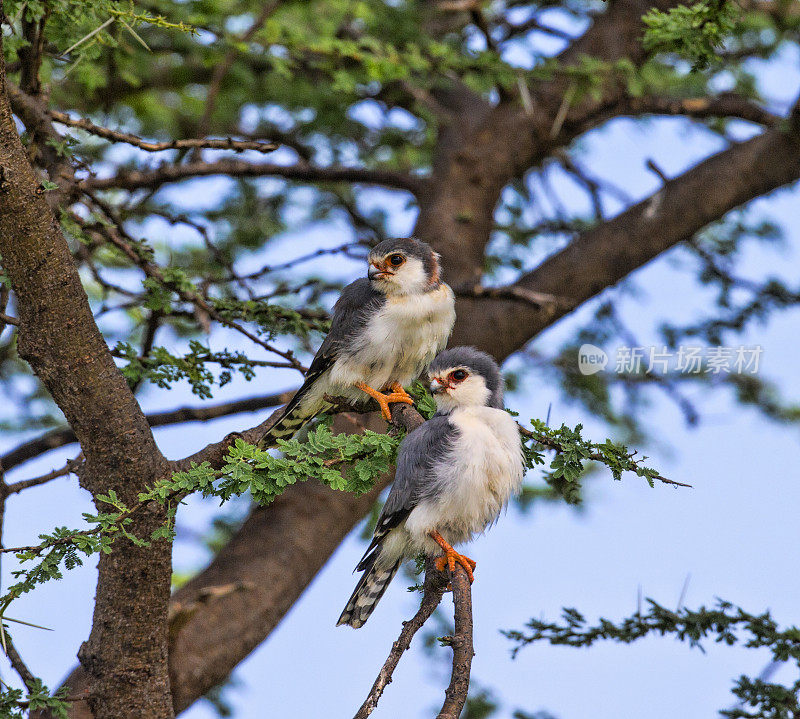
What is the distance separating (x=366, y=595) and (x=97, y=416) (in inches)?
51.0

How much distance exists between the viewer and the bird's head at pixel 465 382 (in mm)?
3408

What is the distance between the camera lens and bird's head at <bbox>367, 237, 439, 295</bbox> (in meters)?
4.11

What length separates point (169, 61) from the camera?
8047mm

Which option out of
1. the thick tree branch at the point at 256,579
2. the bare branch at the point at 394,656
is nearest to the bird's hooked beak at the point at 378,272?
the thick tree branch at the point at 256,579

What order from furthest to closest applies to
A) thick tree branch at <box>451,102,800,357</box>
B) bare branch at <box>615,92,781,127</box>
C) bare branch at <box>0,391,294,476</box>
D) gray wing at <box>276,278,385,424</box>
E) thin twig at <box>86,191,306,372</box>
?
1. bare branch at <box>615,92,781,127</box>
2. thick tree branch at <box>451,102,800,357</box>
3. bare branch at <box>0,391,294,476</box>
4. gray wing at <box>276,278,385,424</box>
5. thin twig at <box>86,191,306,372</box>

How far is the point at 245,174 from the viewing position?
18.5 ft

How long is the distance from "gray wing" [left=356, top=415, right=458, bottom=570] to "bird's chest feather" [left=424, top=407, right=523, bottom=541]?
1.6 inches

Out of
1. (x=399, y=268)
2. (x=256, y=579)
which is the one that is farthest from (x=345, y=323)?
(x=256, y=579)

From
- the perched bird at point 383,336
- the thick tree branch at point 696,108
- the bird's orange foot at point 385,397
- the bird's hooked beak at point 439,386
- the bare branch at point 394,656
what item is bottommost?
the bare branch at point 394,656

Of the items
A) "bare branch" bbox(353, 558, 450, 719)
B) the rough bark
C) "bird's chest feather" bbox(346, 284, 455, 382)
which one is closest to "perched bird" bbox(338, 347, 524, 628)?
"bare branch" bbox(353, 558, 450, 719)

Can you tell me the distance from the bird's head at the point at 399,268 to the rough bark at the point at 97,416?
1305 millimetres

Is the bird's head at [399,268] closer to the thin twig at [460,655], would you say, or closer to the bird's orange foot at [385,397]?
the bird's orange foot at [385,397]

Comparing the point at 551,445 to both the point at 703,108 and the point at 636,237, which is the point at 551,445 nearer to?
the point at 636,237

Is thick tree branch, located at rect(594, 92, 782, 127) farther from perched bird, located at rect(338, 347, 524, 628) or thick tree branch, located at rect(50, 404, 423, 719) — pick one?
perched bird, located at rect(338, 347, 524, 628)
